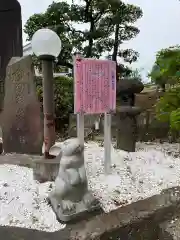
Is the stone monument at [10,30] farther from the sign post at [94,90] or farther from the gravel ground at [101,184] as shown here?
the sign post at [94,90]

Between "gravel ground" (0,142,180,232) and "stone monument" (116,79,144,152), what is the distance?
0.66ft

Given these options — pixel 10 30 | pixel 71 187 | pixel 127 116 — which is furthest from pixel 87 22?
pixel 71 187

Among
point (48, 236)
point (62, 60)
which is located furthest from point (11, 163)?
point (62, 60)

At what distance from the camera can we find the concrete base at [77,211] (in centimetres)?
246

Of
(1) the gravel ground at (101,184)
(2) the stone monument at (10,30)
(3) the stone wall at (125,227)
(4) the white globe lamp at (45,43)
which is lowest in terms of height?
(3) the stone wall at (125,227)

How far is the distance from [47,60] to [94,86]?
0.69 m

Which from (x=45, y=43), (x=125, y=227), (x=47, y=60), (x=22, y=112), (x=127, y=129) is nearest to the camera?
(x=125, y=227)

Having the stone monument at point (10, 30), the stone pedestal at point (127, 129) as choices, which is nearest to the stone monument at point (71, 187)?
the stone pedestal at point (127, 129)

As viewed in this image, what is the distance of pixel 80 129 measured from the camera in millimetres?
3377

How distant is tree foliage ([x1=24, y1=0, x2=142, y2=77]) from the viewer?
9.06 m

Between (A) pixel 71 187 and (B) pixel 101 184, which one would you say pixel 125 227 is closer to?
(A) pixel 71 187

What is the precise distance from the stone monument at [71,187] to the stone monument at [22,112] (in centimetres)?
154

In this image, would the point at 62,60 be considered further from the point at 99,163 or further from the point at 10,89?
the point at 99,163

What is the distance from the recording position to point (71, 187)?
250 cm
